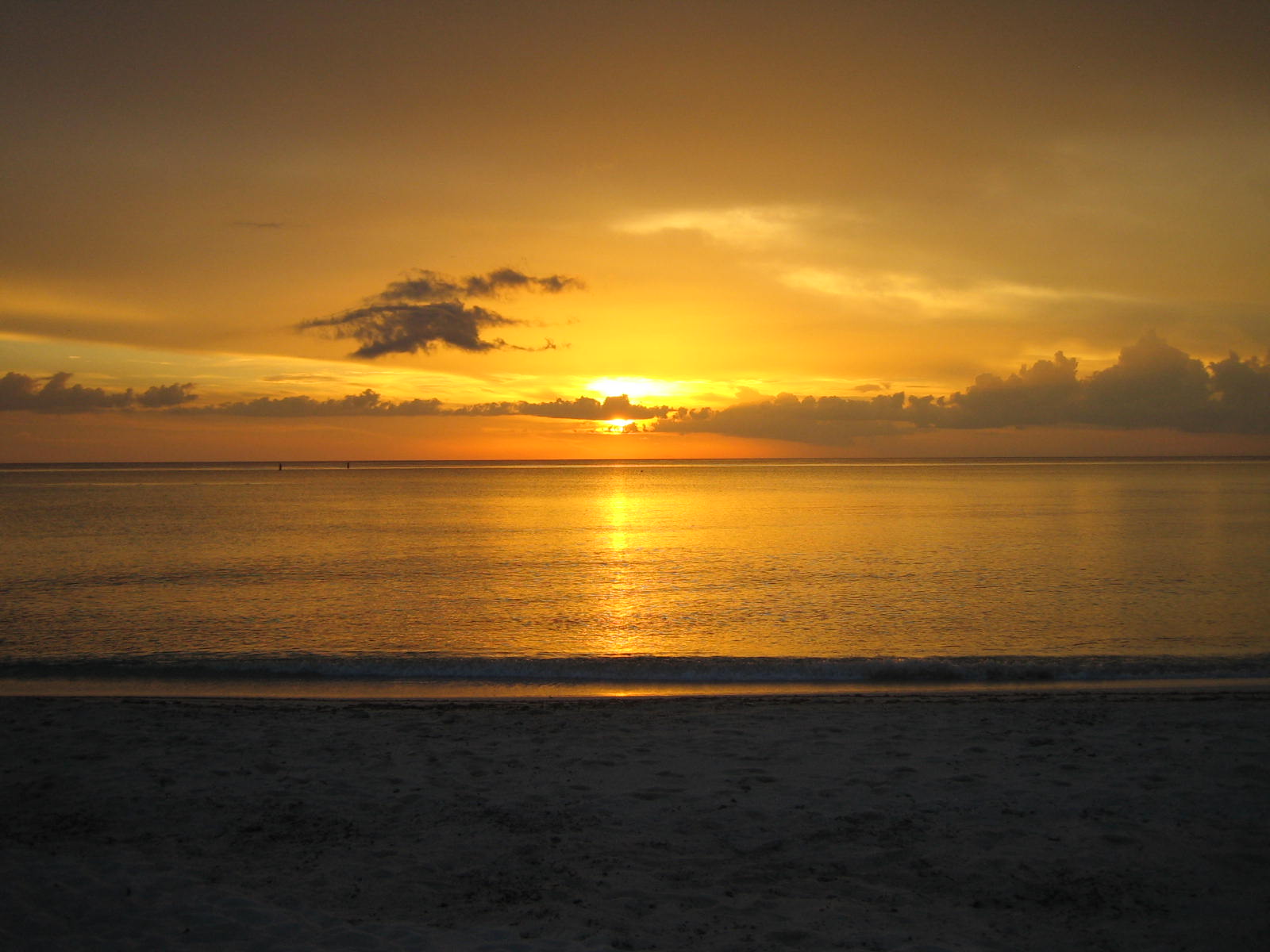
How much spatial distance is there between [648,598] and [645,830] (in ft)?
63.6

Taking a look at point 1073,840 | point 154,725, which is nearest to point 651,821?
point 1073,840

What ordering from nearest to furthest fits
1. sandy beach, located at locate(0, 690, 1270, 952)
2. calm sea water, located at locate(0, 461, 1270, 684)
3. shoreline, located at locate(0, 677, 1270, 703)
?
sandy beach, located at locate(0, 690, 1270, 952) → shoreline, located at locate(0, 677, 1270, 703) → calm sea water, located at locate(0, 461, 1270, 684)

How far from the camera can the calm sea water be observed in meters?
18.9

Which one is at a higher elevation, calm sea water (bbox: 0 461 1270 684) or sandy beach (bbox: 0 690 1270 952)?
sandy beach (bbox: 0 690 1270 952)

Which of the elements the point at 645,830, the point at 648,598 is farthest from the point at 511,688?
the point at 648,598

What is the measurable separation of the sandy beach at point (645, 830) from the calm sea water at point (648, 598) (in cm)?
549

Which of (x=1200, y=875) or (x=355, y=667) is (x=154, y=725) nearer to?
(x=355, y=667)

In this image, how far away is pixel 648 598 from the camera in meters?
28.3

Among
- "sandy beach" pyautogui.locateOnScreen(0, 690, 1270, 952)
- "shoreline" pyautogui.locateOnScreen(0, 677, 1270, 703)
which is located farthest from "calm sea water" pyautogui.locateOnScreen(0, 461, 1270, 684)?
"sandy beach" pyautogui.locateOnScreen(0, 690, 1270, 952)

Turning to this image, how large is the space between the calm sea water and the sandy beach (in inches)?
216

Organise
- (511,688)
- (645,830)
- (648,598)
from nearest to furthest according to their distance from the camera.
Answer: (645,830)
(511,688)
(648,598)

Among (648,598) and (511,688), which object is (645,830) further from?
(648,598)

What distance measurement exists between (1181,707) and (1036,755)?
4.07m

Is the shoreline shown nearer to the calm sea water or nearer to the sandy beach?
the calm sea water
